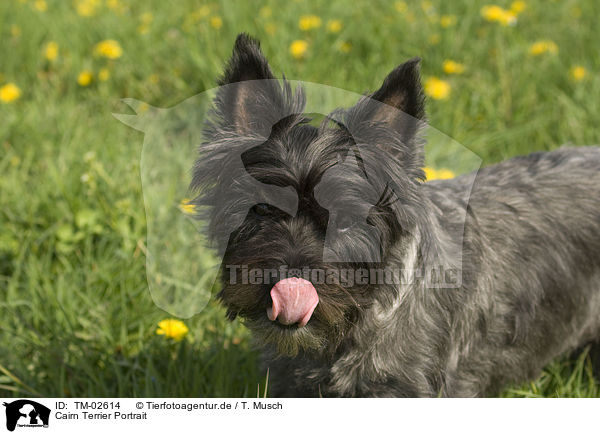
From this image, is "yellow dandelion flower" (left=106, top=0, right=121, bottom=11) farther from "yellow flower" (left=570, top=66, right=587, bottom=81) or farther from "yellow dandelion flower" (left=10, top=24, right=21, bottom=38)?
"yellow flower" (left=570, top=66, right=587, bottom=81)

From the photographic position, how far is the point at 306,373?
8.89 feet

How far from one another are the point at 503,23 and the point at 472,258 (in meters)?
3.36

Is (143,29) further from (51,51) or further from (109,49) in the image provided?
(51,51)

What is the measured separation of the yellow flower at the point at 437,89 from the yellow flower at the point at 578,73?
3.24 ft

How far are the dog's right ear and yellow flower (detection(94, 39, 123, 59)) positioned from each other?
3286mm

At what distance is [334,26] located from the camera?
557cm

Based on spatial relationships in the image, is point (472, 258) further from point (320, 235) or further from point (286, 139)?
point (286, 139)

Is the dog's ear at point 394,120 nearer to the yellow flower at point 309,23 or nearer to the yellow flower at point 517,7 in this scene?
the yellow flower at point 309,23

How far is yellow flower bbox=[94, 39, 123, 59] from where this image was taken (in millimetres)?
5352

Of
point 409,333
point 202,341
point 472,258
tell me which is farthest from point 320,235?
point 202,341

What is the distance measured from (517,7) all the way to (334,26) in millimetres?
1624

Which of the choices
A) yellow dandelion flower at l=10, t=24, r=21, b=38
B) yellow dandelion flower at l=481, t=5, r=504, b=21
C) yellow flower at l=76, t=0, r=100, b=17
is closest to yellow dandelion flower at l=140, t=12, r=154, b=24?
yellow flower at l=76, t=0, r=100, b=17

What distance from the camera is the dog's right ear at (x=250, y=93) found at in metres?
2.32
